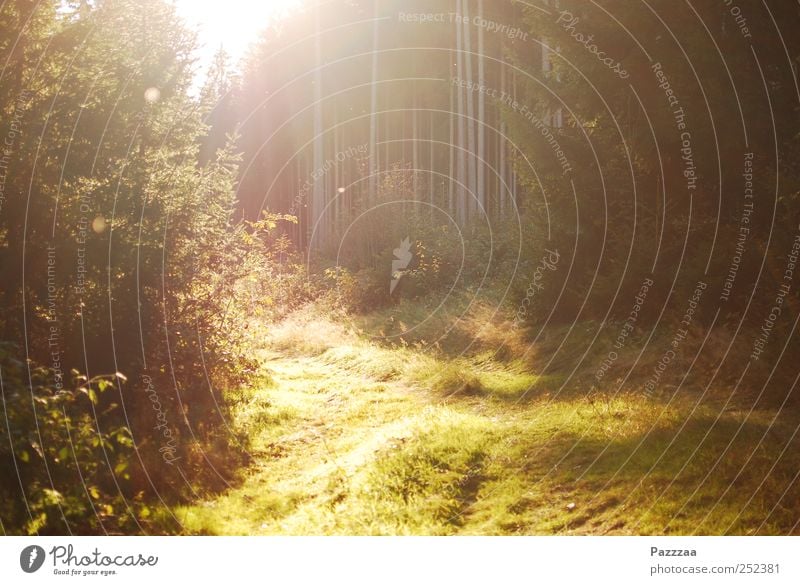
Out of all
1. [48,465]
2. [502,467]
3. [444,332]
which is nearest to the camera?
[48,465]

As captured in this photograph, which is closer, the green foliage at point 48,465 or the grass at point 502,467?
the green foliage at point 48,465

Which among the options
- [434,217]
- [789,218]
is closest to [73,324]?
[789,218]

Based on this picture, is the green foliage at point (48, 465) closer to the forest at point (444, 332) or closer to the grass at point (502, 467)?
the forest at point (444, 332)

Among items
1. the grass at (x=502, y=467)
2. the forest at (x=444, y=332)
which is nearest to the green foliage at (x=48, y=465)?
the forest at (x=444, y=332)

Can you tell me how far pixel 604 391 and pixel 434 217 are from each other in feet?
48.7

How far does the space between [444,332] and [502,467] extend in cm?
816

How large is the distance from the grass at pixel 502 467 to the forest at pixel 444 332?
1.4 inches

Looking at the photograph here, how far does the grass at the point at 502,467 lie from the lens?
6.03 meters

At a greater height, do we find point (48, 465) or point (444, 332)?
point (48, 465)

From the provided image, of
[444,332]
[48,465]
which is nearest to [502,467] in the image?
[48,465]

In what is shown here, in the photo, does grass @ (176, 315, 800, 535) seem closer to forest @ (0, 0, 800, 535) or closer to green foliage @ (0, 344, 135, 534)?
forest @ (0, 0, 800, 535)

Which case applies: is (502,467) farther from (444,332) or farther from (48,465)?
(444,332)

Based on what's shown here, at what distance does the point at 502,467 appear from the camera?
7.30 meters

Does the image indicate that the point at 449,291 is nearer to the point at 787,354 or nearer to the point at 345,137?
the point at 787,354
